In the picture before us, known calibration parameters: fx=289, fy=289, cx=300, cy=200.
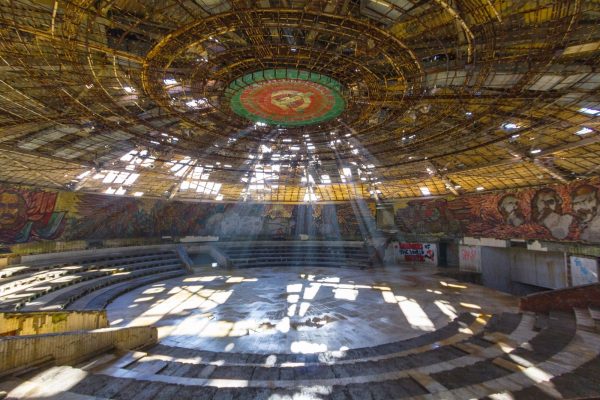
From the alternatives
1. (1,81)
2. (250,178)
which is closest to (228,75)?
(1,81)

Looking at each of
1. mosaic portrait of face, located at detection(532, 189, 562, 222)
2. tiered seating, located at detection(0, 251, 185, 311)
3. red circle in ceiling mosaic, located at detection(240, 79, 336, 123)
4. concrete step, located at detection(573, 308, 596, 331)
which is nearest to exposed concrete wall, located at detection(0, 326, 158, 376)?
tiered seating, located at detection(0, 251, 185, 311)

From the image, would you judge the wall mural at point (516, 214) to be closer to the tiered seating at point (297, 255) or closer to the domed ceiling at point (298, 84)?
the domed ceiling at point (298, 84)

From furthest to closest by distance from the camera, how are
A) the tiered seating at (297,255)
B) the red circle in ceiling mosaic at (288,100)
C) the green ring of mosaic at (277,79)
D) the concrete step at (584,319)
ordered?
1. the tiered seating at (297,255)
2. the red circle in ceiling mosaic at (288,100)
3. the concrete step at (584,319)
4. the green ring of mosaic at (277,79)

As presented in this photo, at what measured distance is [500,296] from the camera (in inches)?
700

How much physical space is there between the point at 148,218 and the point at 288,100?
22.0 metres

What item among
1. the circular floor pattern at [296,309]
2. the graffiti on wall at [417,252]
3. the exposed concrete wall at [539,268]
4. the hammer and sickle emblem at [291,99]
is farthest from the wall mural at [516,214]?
the hammer and sickle emblem at [291,99]

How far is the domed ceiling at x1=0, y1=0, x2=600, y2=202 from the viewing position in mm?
7621

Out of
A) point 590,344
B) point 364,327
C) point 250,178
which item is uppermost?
point 250,178

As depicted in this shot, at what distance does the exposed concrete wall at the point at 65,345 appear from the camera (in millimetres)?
6477

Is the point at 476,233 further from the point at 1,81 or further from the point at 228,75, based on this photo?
the point at 1,81

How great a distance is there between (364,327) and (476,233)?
61.4ft

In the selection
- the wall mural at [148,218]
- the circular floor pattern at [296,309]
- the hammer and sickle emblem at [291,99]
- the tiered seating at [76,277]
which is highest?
the hammer and sickle emblem at [291,99]

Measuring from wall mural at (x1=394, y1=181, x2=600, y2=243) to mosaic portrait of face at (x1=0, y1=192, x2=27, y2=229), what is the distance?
103ft

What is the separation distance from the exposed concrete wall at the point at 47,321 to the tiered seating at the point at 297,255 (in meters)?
17.2
